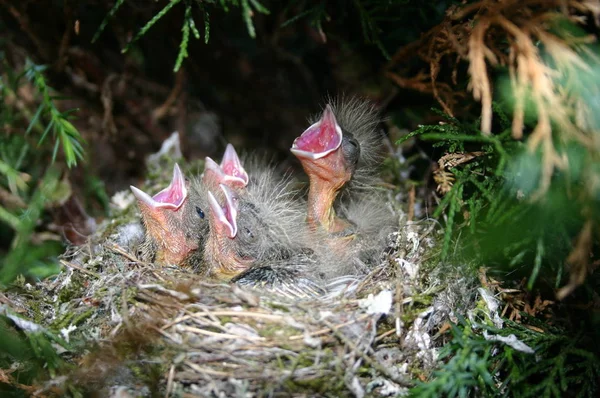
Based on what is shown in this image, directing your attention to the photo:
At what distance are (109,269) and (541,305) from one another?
3.50 feet

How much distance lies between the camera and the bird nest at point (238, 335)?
3.43 ft

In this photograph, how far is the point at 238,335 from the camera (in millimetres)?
1078

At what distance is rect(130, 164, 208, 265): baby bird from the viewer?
140 centimetres

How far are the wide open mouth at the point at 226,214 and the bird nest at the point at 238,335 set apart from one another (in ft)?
0.63

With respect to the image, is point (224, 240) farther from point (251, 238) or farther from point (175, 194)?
point (175, 194)

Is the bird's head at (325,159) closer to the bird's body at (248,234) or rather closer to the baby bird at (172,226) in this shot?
the bird's body at (248,234)

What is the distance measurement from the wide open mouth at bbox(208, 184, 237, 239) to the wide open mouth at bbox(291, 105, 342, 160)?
0.22 meters

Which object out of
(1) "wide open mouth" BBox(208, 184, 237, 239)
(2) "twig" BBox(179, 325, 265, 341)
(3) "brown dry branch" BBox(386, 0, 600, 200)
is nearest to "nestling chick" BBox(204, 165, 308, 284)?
(1) "wide open mouth" BBox(208, 184, 237, 239)

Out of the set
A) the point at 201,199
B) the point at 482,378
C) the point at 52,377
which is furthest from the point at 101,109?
the point at 482,378

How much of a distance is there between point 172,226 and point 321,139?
469 millimetres

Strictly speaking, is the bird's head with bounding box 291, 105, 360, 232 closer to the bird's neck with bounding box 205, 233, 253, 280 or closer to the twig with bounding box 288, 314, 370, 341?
the bird's neck with bounding box 205, 233, 253, 280

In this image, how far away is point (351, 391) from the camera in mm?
1046

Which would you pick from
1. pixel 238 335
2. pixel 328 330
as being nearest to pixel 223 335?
pixel 238 335

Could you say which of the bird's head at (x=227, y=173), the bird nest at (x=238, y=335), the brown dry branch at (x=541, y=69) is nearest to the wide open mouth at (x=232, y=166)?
the bird's head at (x=227, y=173)
